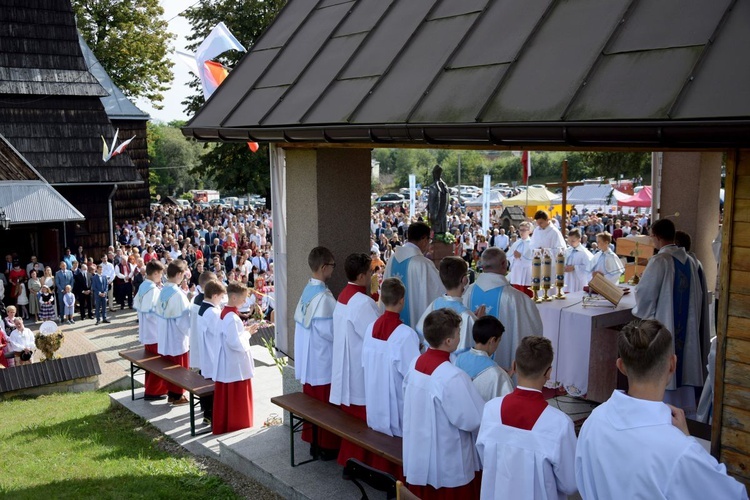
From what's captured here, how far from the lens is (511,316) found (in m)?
6.36

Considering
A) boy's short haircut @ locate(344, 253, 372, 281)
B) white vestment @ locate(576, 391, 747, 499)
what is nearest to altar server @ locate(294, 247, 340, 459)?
boy's short haircut @ locate(344, 253, 372, 281)

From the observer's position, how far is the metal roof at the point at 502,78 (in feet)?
12.8

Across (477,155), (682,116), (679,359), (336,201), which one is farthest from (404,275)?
(477,155)

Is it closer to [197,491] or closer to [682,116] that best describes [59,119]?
[197,491]

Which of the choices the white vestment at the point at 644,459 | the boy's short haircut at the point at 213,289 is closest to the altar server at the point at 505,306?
the white vestment at the point at 644,459

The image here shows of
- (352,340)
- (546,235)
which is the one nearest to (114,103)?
(546,235)

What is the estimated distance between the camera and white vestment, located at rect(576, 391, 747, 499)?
3090 mm

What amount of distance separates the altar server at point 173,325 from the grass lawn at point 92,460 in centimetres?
62

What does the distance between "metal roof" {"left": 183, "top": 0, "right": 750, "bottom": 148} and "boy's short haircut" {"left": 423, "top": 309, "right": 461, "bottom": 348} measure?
3.95ft

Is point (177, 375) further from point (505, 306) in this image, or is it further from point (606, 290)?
point (606, 290)

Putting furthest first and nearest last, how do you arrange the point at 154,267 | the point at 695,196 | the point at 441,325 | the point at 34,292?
1. the point at 34,292
2. the point at 695,196
3. the point at 154,267
4. the point at 441,325

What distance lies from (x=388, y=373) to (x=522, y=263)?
29.2 ft

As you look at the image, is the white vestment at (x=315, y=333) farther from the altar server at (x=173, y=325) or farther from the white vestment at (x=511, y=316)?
the altar server at (x=173, y=325)

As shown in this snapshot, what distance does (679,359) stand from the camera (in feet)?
23.2
